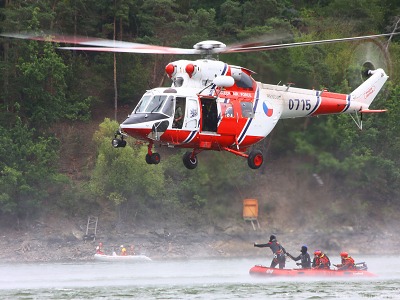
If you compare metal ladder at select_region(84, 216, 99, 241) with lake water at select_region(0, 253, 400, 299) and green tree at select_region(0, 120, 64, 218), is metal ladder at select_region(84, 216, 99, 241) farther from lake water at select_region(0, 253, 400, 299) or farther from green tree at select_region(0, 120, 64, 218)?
lake water at select_region(0, 253, 400, 299)

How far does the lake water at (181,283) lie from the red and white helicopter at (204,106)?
4168 millimetres

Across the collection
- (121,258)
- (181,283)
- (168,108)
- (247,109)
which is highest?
(247,109)

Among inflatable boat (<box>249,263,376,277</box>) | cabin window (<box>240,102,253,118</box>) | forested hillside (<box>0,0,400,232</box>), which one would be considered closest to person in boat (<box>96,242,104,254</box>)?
forested hillside (<box>0,0,400,232</box>)

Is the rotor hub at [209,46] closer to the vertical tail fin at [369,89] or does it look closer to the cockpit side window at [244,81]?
the cockpit side window at [244,81]

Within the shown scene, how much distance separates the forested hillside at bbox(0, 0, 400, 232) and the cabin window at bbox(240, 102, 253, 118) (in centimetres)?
367

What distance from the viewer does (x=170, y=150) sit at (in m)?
56.5

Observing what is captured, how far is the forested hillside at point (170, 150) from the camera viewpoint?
44.2 metres

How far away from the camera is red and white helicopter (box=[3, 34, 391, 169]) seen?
35844 millimetres

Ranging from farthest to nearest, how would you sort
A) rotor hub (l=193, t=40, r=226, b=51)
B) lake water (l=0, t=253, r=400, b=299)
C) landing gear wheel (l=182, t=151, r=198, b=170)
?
lake water (l=0, t=253, r=400, b=299), landing gear wheel (l=182, t=151, r=198, b=170), rotor hub (l=193, t=40, r=226, b=51)

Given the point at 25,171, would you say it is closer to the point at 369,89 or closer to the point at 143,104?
the point at 369,89

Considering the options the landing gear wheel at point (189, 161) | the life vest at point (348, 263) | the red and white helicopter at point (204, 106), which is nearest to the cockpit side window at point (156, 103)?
the red and white helicopter at point (204, 106)

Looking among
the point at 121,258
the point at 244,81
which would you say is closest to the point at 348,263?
the point at 244,81

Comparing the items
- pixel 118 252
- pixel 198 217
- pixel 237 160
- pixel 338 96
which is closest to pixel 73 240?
pixel 118 252

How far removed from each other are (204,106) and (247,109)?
5.37 ft
